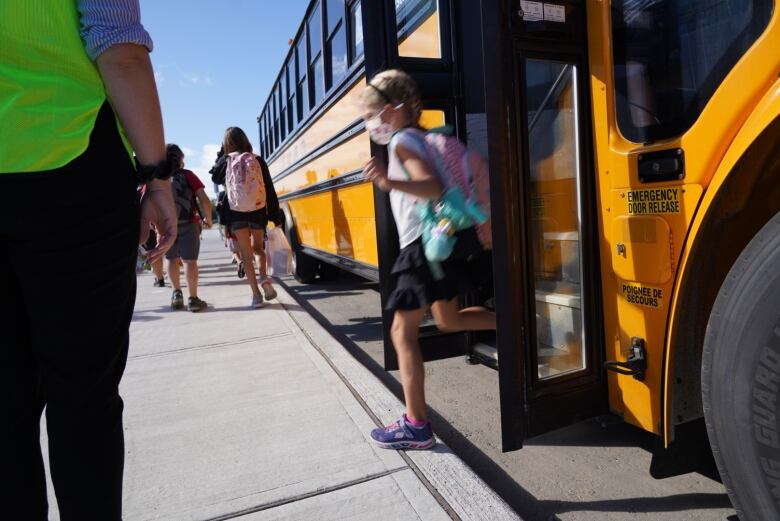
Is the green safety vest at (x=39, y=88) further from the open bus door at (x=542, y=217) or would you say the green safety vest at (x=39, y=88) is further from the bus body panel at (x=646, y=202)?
the bus body panel at (x=646, y=202)

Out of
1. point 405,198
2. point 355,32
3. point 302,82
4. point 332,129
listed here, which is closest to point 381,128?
point 405,198

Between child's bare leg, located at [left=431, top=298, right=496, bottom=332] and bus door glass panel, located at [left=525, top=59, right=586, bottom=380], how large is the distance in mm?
273

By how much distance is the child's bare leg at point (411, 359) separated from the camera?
211 cm

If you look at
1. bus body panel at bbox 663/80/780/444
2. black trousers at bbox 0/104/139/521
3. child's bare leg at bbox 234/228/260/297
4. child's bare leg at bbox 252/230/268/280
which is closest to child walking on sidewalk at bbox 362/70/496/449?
bus body panel at bbox 663/80/780/444

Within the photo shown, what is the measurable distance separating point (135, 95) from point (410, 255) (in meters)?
1.13

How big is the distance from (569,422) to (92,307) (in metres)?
1.47

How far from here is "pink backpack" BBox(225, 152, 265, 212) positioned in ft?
16.0

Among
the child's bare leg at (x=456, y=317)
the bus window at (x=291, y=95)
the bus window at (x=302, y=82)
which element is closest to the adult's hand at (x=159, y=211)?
the child's bare leg at (x=456, y=317)

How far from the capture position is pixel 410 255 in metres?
2.07

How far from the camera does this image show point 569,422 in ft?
6.08

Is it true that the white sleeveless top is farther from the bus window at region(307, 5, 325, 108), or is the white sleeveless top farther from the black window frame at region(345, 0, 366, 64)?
the bus window at region(307, 5, 325, 108)

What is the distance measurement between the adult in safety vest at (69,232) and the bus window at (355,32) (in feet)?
7.88

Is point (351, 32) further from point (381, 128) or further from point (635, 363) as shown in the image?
point (635, 363)

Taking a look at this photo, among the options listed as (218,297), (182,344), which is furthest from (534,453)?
(218,297)
